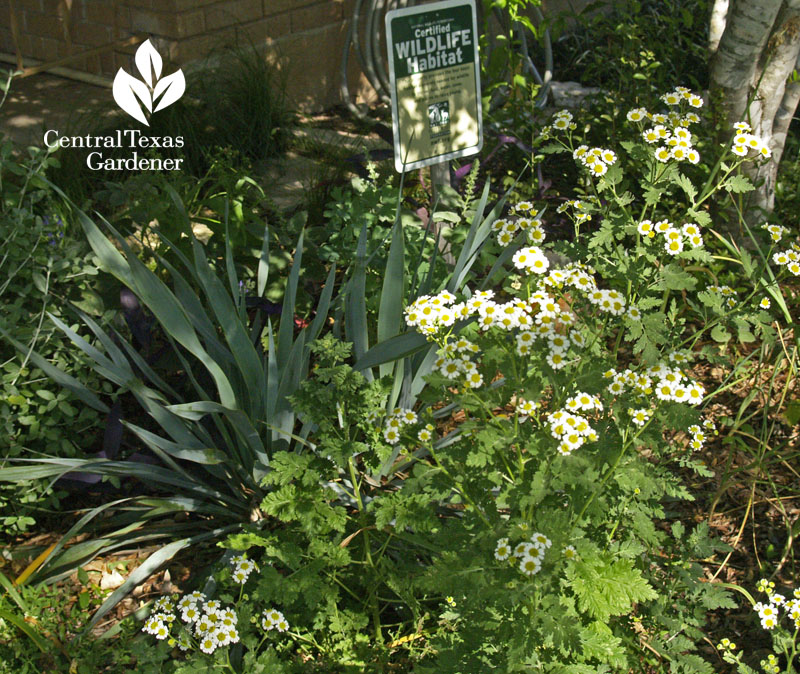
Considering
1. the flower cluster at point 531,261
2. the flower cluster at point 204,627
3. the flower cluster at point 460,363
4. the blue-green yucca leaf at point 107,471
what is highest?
the flower cluster at point 531,261

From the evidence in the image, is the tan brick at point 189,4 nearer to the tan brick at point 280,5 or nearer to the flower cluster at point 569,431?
the tan brick at point 280,5

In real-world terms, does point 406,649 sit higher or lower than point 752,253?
lower

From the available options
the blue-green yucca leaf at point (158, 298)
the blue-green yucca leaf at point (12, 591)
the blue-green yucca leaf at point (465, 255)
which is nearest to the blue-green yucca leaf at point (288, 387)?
the blue-green yucca leaf at point (158, 298)

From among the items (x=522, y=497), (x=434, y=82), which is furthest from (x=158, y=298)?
(x=434, y=82)

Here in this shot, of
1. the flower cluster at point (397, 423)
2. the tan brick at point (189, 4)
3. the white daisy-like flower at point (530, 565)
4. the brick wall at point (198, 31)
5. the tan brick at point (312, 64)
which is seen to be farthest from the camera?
the tan brick at point (312, 64)

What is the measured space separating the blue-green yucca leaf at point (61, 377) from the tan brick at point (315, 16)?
3.53 meters

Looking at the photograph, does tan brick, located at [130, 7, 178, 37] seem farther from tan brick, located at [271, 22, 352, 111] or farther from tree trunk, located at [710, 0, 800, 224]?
tree trunk, located at [710, 0, 800, 224]

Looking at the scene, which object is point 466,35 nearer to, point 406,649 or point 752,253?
point 752,253

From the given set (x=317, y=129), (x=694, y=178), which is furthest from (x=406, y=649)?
(x=317, y=129)

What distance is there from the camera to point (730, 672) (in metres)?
2.20

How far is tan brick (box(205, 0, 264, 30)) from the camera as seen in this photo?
4945 millimetres

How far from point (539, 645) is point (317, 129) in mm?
3872

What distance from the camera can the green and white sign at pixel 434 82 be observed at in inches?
108

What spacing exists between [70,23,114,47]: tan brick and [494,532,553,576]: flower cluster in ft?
15.0
